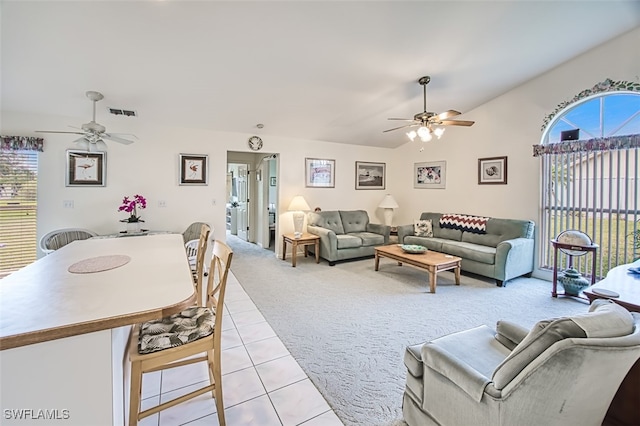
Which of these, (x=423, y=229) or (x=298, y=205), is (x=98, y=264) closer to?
(x=298, y=205)

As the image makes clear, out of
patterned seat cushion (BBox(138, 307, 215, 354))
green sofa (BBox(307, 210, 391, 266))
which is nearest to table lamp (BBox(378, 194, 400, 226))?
green sofa (BBox(307, 210, 391, 266))

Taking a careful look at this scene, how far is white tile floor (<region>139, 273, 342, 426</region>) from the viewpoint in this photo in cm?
163

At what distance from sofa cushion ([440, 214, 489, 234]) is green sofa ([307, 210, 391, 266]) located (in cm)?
107

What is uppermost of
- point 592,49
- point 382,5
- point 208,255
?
point 592,49

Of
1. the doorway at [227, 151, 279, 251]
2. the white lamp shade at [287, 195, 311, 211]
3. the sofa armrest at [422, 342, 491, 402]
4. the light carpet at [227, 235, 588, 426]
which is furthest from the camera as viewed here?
the doorway at [227, 151, 279, 251]

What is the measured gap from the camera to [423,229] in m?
5.32

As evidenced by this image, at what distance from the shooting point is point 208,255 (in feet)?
16.0

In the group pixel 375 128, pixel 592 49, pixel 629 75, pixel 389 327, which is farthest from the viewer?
pixel 375 128

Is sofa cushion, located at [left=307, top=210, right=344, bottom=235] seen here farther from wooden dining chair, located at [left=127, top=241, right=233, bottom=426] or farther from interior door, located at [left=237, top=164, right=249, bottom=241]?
wooden dining chair, located at [left=127, top=241, right=233, bottom=426]

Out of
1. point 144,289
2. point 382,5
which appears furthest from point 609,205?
point 144,289

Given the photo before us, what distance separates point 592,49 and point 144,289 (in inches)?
223

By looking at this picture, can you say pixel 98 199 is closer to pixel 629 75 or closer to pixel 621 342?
pixel 621 342

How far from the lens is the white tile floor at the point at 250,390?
5.34 feet

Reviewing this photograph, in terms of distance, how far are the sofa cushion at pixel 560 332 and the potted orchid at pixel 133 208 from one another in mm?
4629
